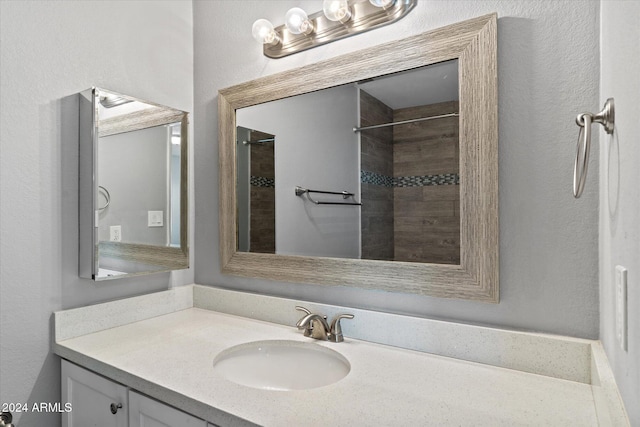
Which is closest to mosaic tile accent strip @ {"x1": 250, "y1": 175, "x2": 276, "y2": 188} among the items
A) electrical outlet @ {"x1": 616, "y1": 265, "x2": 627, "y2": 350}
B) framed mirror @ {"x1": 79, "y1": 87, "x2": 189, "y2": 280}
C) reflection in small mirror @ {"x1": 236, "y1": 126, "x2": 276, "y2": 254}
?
reflection in small mirror @ {"x1": 236, "y1": 126, "x2": 276, "y2": 254}

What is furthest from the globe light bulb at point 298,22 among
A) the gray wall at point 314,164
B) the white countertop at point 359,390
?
the white countertop at point 359,390

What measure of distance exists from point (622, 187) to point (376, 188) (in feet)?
2.35

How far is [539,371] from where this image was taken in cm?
101

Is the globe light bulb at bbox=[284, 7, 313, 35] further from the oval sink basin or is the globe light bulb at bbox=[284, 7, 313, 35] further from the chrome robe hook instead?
the oval sink basin

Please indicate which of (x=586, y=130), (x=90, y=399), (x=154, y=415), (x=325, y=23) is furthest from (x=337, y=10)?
(x=90, y=399)

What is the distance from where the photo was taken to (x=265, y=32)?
1479mm

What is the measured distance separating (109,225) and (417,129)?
1161 mm

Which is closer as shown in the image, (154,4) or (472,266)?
(472,266)

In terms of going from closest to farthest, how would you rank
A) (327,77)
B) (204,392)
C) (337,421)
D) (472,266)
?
(337,421) → (204,392) → (472,266) → (327,77)

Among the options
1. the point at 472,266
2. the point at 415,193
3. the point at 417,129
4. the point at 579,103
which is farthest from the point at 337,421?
the point at 579,103

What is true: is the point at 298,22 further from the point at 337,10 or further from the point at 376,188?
the point at 376,188

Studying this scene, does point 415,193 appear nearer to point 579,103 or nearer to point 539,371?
point 579,103

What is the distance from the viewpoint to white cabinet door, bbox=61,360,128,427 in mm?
1113

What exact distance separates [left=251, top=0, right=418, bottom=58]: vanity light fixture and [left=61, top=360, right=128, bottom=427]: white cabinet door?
130 cm
